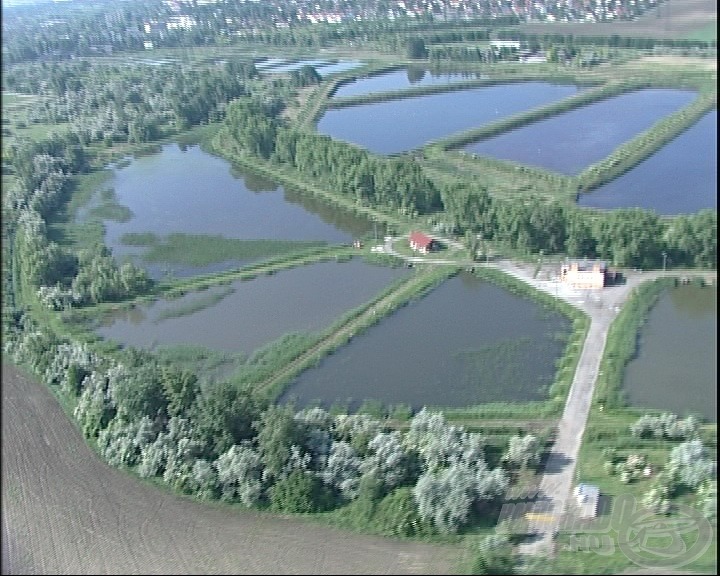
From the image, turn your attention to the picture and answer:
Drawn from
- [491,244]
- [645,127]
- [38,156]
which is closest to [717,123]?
[645,127]

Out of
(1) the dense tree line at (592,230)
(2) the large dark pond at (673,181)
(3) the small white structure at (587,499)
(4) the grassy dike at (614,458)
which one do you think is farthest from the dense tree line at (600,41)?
(3) the small white structure at (587,499)

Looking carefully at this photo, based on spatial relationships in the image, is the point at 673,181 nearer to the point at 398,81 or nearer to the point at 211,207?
the point at 211,207

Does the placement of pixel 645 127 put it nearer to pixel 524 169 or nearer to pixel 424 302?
pixel 524 169

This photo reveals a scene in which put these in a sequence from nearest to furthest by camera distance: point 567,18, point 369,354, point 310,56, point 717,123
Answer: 1. point 369,354
2. point 717,123
3. point 567,18
4. point 310,56

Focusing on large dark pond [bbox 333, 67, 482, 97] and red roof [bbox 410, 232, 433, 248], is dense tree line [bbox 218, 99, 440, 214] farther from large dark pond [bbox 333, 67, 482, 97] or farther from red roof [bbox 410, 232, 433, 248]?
large dark pond [bbox 333, 67, 482, 97]

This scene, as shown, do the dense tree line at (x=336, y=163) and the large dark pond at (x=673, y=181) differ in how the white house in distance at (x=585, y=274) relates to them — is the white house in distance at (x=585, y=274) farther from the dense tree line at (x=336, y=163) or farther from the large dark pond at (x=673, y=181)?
the dense tree line at (x=336, y=163)

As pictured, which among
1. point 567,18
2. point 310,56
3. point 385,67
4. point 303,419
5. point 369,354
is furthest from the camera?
point 310,56

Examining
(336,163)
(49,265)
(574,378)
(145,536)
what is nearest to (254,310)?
(49,265)
